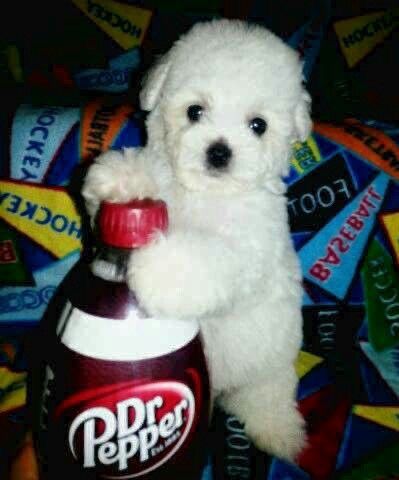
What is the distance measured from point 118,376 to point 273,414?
0.52m

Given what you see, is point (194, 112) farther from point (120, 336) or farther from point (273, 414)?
point (273, 414)

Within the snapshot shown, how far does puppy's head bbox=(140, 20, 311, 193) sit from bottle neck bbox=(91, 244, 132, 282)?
28 centimetres

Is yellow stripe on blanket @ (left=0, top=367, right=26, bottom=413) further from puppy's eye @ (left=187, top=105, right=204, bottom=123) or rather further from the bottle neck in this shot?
puppy's eye @ (left=187, top=105, right=204, bottom=123)

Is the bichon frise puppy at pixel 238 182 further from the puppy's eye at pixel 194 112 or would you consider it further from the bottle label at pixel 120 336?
the bottle label at pixel 120 336

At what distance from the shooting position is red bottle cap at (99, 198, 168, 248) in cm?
64

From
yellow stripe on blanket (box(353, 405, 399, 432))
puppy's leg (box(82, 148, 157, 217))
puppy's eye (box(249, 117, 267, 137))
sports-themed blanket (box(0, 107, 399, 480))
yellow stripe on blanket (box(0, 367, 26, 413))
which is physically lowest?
yellow stripe on blanket (box(0, 367, 26, 413))

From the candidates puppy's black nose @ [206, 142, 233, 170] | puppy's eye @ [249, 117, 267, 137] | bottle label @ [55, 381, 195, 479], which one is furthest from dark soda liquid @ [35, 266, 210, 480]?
puppy's eye @ [249, 117, 267, 137]

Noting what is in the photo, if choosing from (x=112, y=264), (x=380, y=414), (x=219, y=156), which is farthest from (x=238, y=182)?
(x=380, y=414)

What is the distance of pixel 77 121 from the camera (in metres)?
1.25

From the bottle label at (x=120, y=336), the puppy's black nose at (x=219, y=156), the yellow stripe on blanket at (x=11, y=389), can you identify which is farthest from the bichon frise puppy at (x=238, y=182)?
the yellow stripe on blanket at (x=11, y=389)

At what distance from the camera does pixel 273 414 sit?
105 centimetres

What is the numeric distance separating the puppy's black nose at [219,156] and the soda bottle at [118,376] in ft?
0.78

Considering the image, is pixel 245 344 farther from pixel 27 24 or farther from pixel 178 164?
pixel 27 24

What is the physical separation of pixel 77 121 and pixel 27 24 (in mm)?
1025
